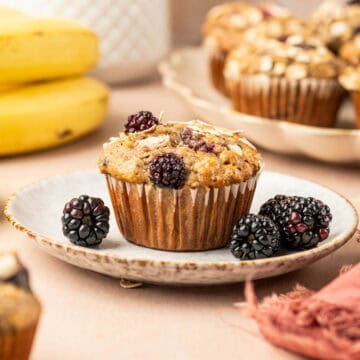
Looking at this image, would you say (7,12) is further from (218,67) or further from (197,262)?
(197,262)

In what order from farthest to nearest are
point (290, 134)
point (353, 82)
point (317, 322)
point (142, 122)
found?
point (353, 82) → point (290, 134) → point (142, 122) → point (317, 322)

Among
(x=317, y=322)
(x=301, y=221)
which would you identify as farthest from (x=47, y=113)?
(x=317, y=322)

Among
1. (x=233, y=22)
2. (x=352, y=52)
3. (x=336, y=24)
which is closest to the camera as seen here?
(x=352, y=52)

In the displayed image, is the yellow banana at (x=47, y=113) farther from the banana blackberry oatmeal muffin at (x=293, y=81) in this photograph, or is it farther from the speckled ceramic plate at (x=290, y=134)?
the banana blackberry oatmeal muffin at (x=293, y=81)

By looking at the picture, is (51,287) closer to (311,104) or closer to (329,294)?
(329,294)

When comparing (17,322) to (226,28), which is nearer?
(17,322)

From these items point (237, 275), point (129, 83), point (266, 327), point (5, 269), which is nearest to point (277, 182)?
point (237, 275)

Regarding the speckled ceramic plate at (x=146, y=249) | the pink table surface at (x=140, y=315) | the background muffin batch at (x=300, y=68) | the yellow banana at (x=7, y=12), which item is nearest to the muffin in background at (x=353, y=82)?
the background muffin batch at (x=300, y=68)
